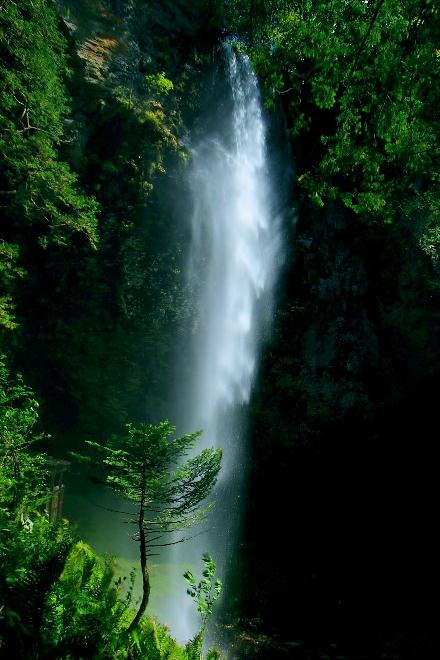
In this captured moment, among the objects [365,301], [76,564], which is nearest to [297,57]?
[76,564]

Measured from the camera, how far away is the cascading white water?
1173cm

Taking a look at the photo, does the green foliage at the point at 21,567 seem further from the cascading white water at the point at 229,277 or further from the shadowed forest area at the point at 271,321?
the cascading white water at the point at 229,277

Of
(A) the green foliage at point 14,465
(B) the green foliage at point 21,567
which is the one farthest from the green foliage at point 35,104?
(B) the green foliage at point 21,567

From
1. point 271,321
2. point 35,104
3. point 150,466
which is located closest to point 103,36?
point 35,104

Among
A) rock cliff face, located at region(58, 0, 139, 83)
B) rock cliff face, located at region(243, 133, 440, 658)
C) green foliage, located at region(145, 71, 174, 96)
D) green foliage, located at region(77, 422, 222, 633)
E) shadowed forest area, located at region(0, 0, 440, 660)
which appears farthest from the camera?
rock cliff face, located at region(243, 133, 440, 658)

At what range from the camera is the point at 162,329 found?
11.3m

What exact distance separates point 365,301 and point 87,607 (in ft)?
38.6

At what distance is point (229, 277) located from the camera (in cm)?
1224

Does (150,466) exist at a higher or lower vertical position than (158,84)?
lower

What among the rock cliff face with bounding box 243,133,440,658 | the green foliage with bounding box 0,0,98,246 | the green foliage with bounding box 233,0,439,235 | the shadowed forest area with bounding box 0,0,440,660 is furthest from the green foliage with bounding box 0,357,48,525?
the rock cliff face with bounding box 243,133,440,658

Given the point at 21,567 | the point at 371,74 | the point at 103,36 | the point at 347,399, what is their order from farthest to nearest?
the point at 347,399, the point at 103,36, the point at 371,74, the point at 21,567

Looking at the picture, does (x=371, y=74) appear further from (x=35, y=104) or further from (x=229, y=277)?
(x=229, y=277)

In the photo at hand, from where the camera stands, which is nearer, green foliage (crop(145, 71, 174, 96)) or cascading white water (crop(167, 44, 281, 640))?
green foliage (crop(145, 71, 174, 96))

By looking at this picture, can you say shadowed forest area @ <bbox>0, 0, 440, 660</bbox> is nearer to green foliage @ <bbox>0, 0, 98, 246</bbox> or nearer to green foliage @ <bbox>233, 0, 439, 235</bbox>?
green foliage @ <bbox>0, 0, 98, 246</bbox>
